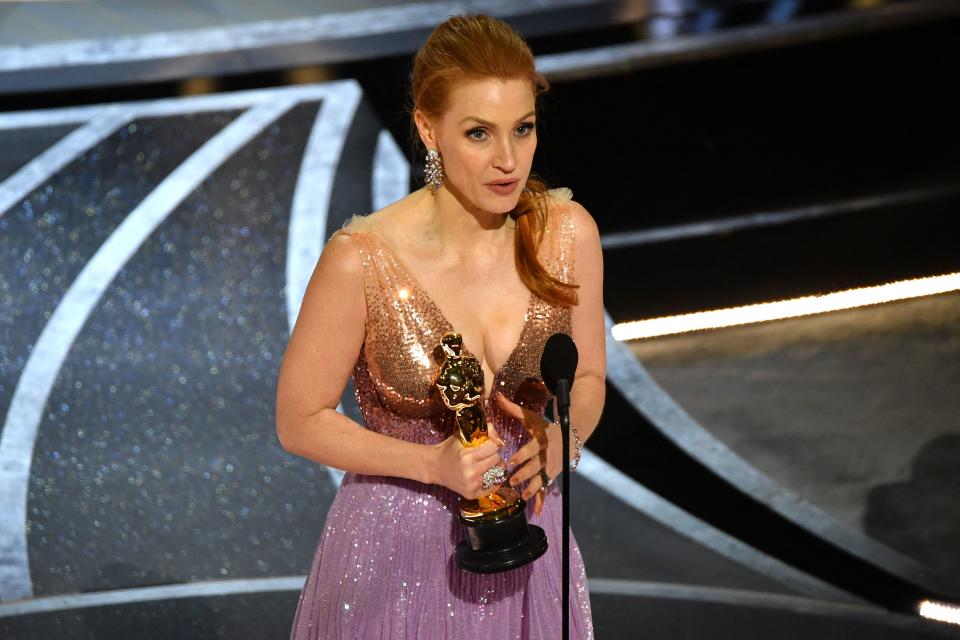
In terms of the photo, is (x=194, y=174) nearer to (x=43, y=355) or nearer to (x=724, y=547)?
(x=43, y=355)

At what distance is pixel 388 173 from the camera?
498 cm

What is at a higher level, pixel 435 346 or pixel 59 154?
pixel 59 154

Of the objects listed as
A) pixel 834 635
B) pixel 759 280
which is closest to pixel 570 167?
pixel 759 280

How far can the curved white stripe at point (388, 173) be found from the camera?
485cm

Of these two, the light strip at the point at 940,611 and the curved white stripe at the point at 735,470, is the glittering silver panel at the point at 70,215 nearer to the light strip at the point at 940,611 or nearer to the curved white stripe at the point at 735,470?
the curved white stripe at the point at 735,470

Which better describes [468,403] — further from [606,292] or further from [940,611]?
[606,292]

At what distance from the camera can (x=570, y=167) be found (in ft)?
16.5

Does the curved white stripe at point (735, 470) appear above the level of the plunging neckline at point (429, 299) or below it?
above

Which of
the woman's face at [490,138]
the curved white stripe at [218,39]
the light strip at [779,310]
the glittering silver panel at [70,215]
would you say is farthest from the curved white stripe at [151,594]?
the curved white stripe at [218,39]

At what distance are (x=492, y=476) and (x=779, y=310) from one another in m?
3.07

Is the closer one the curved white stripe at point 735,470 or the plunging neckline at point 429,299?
the plunging neckline at point 429,299

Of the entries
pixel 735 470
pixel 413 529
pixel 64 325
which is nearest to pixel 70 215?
pixel 64 325

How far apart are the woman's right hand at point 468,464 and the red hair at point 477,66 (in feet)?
1.01

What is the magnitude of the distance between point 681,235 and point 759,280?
0.41m
